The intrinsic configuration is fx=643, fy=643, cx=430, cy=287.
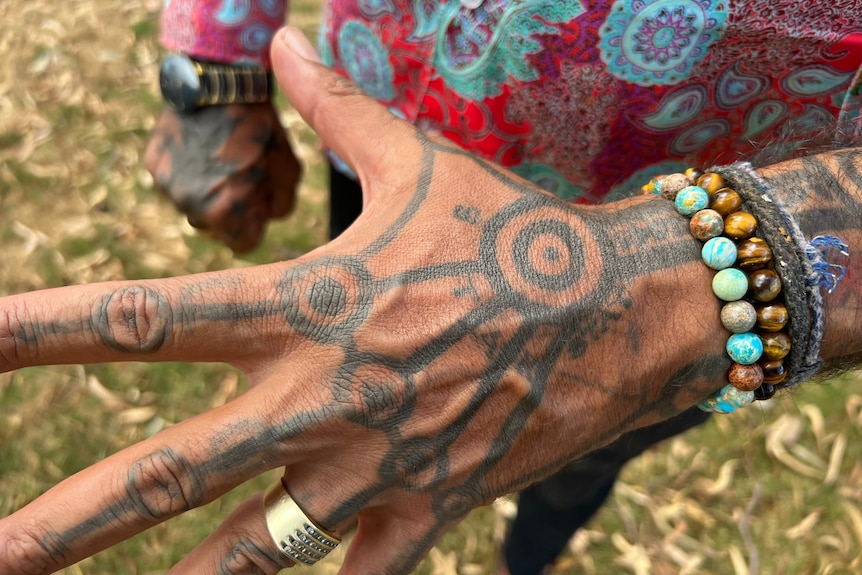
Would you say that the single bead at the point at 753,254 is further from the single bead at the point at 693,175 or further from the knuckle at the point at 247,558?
the knuckle at the point at 247,558

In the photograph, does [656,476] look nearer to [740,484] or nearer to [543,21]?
[740,484]

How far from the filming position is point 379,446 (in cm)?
91

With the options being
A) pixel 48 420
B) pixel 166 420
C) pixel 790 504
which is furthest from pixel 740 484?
pixel 48 420

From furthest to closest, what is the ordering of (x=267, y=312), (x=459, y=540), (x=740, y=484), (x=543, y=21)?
(x=740, y=484) → (x=459, y=540) → (x=543, y=21) → (x=267, y=312)

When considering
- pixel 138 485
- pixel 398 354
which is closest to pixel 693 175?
pixel 398 354

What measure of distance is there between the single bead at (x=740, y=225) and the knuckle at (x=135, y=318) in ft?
2.64

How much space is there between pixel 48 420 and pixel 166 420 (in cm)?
43

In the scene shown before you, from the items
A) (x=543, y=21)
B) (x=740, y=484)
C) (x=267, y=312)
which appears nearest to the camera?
(x=267, y=312)

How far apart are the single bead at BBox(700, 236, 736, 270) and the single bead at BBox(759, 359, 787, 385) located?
0.16 meters

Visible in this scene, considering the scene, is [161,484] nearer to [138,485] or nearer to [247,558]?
[138,485]

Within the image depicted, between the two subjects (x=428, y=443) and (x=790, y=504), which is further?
(x=790, y=504)

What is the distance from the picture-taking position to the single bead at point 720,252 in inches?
36.6

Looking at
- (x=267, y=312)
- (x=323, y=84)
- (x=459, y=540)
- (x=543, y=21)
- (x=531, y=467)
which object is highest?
(x=543, y=21)

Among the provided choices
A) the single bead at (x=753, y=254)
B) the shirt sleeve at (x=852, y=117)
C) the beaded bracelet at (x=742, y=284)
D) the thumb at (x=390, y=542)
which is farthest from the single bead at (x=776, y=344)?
the thumb at (x=390, y=542)
